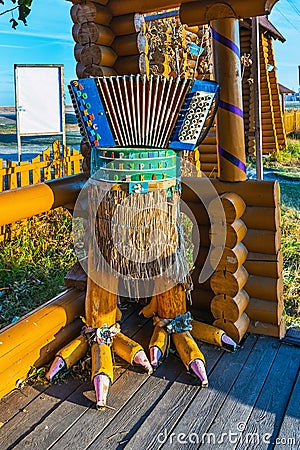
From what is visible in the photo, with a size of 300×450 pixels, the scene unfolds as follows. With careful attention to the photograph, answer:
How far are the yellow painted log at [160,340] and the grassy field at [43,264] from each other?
105 centimetres

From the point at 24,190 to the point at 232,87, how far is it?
122cm

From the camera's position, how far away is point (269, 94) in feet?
43.9

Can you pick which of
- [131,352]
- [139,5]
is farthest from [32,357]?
[139,5]

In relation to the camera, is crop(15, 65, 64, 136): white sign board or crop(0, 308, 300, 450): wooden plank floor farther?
crop(15, 65, 64, 136): white sign board

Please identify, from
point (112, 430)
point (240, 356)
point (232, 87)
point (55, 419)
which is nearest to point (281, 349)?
point (240, 356)

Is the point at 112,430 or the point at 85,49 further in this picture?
the point at 85,49

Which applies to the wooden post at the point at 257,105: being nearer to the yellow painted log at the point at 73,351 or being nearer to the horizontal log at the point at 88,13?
the horizontal log at the point at 88,13

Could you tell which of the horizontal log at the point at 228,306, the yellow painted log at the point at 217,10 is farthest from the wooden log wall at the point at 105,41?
the horizontal log at the point at 228,306

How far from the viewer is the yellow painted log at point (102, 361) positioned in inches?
90.4

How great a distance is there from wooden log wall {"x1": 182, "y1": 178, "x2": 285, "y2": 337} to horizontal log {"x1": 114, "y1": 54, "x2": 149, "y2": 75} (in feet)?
2.96

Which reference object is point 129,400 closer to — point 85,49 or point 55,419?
point 55,419

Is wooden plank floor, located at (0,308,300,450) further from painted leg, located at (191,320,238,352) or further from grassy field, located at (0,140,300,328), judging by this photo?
grassy field, located at (0,140,300,328)

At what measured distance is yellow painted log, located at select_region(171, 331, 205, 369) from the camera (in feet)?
7.94

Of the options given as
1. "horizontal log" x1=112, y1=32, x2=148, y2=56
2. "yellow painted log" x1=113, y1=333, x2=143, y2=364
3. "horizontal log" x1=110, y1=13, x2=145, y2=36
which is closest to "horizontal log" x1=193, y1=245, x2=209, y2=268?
"yellow painted log" x1=113, y1=333, x2=143, y2=364
